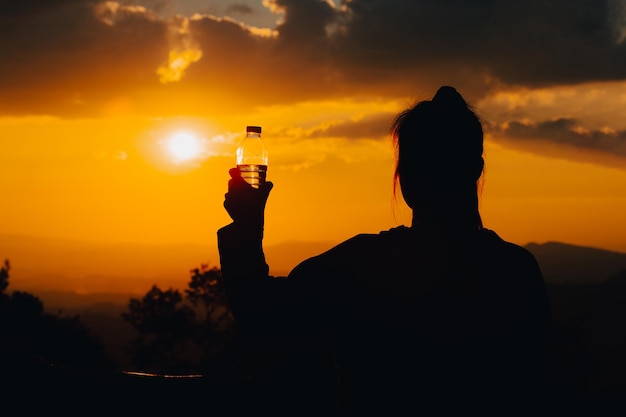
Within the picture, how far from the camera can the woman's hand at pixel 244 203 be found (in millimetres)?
2670

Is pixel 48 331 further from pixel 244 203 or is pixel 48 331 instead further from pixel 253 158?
pixel 244 203

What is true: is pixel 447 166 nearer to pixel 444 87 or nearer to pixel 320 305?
pixel 444 87

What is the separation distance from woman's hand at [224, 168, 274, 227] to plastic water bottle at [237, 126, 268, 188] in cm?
22

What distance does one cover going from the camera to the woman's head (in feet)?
8.95

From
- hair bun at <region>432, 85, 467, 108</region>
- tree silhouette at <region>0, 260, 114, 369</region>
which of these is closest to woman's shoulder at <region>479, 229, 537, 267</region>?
hair bun at <region>432, 85, 467, 108</region>

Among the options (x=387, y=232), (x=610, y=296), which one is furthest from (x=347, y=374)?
(x=610, y=296)

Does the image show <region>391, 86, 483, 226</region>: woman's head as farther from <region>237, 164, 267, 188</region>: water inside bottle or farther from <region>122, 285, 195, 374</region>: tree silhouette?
<region>122, 285, 195, 374</region>: tree silhouette

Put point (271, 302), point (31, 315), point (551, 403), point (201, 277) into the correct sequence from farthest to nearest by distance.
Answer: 1. point (201, 277)
2. point (31, 315)
3. point (551, 403)
4. point (271, 302)

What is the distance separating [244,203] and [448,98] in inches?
32.3

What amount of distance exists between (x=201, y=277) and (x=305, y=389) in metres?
54.1

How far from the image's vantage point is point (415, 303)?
97.7 inches

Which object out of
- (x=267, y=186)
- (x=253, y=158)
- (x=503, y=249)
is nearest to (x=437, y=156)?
(x=503, y=249)

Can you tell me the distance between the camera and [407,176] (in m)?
2.74

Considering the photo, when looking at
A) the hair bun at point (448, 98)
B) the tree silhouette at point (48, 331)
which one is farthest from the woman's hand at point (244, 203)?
the tree silhouette at point (48, 331)
